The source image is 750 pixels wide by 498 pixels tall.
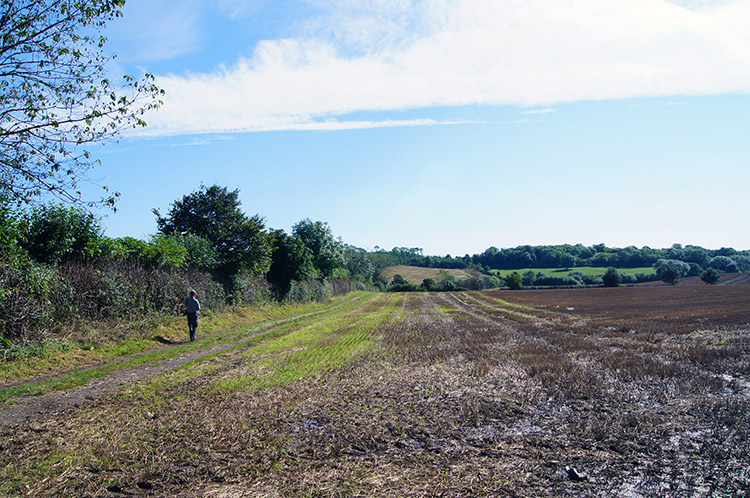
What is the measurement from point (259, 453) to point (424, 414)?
8.68ft

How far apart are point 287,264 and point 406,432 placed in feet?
101

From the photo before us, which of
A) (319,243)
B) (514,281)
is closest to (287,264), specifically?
(319,243)

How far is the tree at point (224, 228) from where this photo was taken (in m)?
27.3

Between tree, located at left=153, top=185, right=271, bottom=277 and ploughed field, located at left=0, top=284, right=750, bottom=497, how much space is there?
56.3 ft

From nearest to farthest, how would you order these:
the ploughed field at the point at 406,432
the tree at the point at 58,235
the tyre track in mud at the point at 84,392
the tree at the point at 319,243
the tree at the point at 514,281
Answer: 1. the ploughed field at the point at 406,432
2. the tyre track in mud at the point at 84,392
3. the tree at the point at 58,235
4. the tree at the point at 319,243
5. the tree at the point at 514,281

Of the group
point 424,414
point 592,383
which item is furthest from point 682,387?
point 424,414

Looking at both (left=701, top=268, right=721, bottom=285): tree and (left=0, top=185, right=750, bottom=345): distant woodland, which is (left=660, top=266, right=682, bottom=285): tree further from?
(left=0, top=185, right=750, bottom=345): distant woodland

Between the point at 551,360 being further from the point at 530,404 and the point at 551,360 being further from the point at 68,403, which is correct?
the point at 68,403

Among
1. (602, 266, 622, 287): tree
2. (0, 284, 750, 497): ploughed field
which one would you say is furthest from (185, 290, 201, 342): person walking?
(602, 266, 622, 287): tree

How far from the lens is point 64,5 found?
1009cm

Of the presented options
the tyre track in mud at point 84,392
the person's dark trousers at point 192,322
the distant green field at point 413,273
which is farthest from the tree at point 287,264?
the distant green field at point 413,273

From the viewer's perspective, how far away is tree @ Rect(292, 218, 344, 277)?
163ft

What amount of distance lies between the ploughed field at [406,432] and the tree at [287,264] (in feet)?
Answer: 80.9

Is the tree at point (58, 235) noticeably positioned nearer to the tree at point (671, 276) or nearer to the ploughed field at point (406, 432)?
the ploughed field at point (406, 432)
